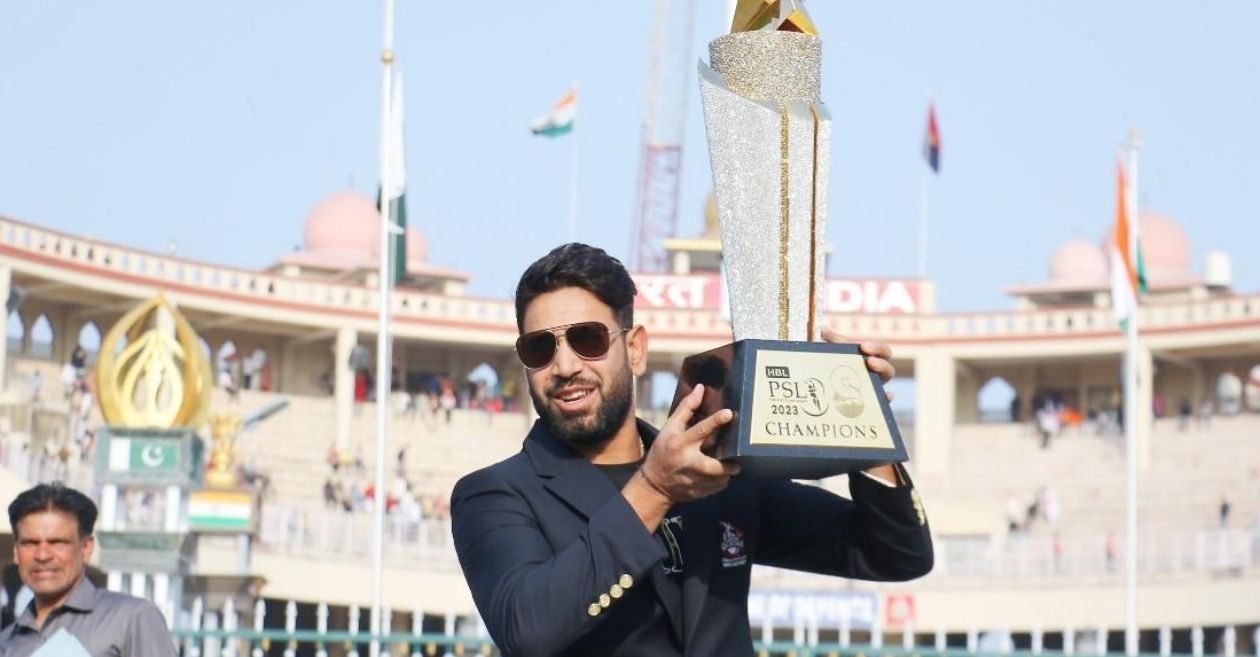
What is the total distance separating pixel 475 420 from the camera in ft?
149

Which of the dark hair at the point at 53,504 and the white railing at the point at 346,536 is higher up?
the dark hair at the point at 53,504

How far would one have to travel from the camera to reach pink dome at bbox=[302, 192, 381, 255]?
165 feet

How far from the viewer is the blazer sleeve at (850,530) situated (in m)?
3.51

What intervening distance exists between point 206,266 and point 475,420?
6.69 metres

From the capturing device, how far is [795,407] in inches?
124

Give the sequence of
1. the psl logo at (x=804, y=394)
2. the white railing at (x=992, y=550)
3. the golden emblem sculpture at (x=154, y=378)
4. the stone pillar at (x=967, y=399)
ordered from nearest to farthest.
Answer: the psl logo at (x=804, y=394) < the golden emblem sculpture at (x=154, y=378) < the white railing at (x=992, y=550) < the stone pillar at (x=967, y=399)

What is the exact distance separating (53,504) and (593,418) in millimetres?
2509

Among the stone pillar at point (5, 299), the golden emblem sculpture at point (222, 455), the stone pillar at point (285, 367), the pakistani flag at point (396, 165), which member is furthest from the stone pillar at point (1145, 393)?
the golden emblem sculpture at point (222, 455)

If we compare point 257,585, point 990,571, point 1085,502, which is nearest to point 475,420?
A: point 1085,502

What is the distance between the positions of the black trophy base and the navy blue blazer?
0.18 m

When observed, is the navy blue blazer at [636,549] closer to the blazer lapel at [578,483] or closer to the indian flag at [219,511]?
the blazer lapel at [578,483]

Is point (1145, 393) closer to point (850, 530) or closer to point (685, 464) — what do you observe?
point (850, 530)

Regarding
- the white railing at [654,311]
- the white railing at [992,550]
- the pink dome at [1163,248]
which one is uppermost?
the pink dome at [1163,248]

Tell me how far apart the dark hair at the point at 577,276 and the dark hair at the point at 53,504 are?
2409 millimetres
